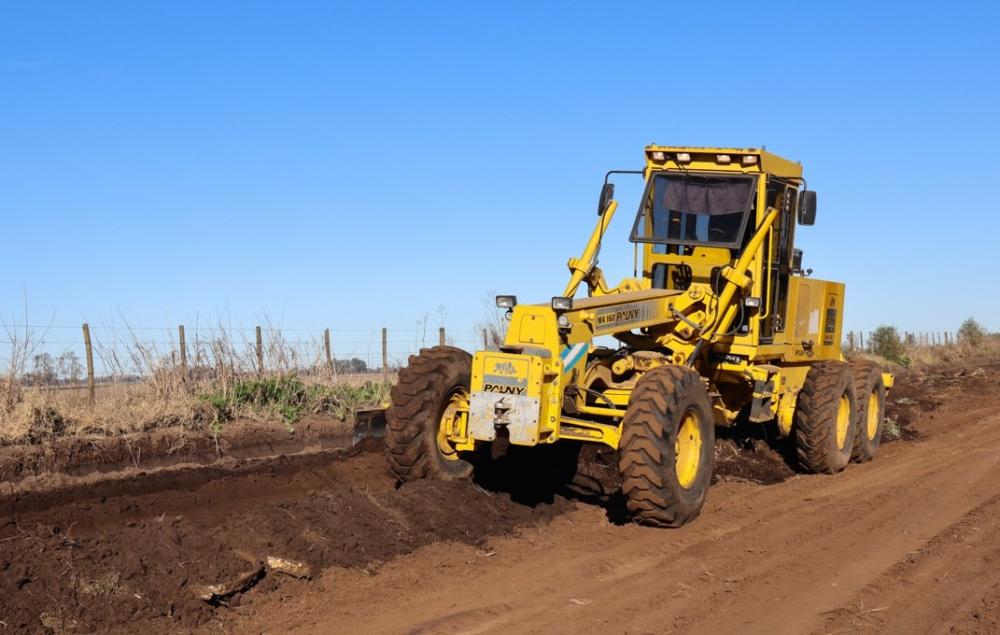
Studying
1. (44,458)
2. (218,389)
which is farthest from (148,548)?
(218,389)

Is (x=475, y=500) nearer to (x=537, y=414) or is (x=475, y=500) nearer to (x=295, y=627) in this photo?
(x=537, y=414)

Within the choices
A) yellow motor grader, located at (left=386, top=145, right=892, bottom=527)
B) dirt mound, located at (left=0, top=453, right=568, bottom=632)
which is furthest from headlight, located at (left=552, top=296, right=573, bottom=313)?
dirt mound, located at (left=0, top=453, right=568, bottom=632)

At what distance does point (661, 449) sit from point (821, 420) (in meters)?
4.27

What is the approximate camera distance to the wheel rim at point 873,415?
13617 mm

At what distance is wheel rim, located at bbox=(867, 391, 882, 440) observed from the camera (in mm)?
13617

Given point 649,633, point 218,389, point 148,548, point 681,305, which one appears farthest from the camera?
point 218,389

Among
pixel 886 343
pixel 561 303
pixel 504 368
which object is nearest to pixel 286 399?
pixel 504 368

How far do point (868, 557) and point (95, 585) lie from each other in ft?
17.3

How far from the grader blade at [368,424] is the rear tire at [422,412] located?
113 centimetres

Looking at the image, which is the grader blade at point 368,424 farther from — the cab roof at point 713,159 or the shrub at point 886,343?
the shrub at point 886,343

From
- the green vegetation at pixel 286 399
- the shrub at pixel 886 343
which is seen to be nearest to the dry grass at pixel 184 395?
the green vegetation at pixel 286 399

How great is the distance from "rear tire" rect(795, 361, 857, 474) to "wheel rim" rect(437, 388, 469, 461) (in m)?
4.57

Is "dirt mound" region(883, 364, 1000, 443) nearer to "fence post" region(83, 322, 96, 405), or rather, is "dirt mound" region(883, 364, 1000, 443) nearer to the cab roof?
the cab roof

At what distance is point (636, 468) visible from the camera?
814 cm
